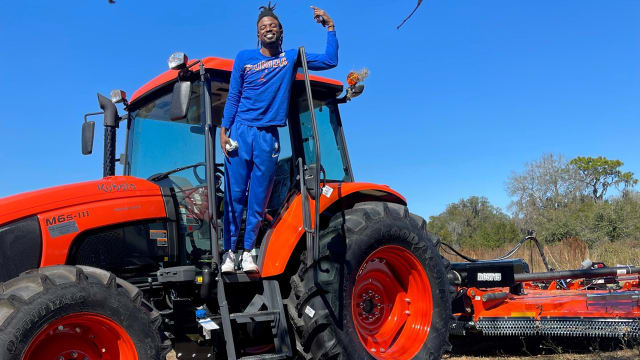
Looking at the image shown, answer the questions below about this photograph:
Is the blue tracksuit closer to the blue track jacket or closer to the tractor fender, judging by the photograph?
the blue track jacket

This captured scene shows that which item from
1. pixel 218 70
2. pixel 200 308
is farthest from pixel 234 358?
pixel 218 70

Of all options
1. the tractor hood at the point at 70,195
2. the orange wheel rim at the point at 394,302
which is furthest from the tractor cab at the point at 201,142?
the orange wheel rim at the point at 394,302

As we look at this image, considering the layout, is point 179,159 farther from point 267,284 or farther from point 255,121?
point 267,284

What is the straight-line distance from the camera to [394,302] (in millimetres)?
4457

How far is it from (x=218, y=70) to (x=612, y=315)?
4.08 m

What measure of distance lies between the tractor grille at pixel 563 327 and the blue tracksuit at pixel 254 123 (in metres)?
2.67

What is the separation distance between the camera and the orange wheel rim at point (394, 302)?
4.24m

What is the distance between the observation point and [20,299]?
289cm

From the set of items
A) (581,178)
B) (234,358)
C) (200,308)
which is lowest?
(234,358)

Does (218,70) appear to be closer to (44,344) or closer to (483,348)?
(44,344)

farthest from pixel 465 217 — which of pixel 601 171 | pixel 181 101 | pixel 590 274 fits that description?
pixel 181 101

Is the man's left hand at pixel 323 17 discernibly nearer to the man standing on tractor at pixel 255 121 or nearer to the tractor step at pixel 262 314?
the man standing on tractor at pixel 255 121

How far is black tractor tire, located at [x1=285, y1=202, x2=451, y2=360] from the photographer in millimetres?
3631

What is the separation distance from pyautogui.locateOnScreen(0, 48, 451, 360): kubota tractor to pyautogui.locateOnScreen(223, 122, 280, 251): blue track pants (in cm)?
14
